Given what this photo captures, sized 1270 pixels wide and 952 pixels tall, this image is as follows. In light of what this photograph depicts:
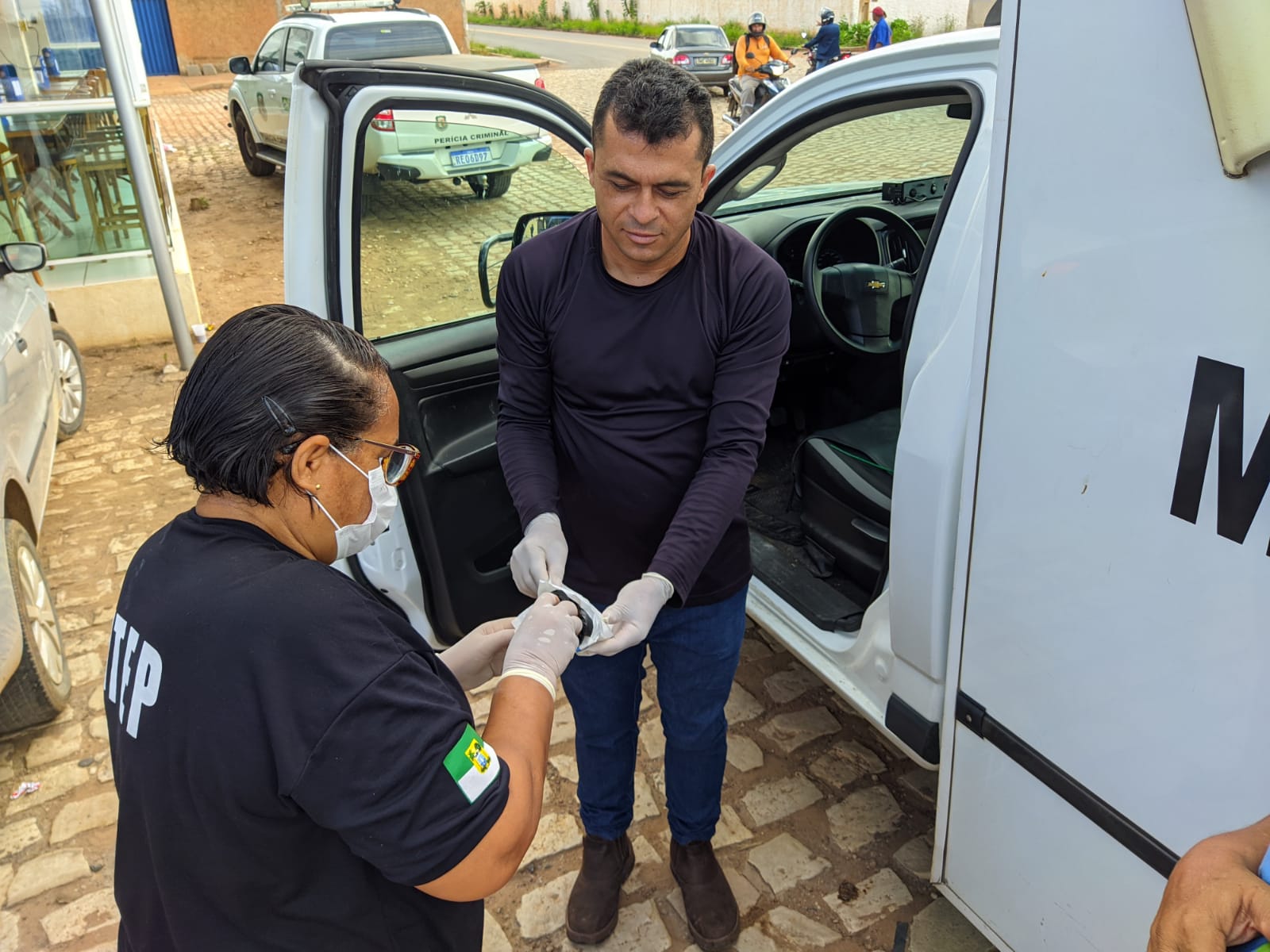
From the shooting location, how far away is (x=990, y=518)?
1.66m

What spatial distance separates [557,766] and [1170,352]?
2242mm

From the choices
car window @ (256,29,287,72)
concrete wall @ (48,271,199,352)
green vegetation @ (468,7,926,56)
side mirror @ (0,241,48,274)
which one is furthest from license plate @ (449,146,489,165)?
green vegetation @ (468,7,926,56)

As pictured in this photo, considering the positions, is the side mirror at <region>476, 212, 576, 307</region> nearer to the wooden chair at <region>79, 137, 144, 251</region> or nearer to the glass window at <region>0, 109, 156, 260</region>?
the glass window at <region>0, 109, 156, 260</region>

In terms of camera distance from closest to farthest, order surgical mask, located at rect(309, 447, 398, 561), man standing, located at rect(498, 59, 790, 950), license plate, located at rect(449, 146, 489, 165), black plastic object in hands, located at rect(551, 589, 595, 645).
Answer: surgical mask, located at rect(309, 447, 398, 561)
black plastic object in hands, located at rect(551, 589, 595, 645)
man standing, located at rect(498, 59, 790, 950)
license plate, located at rect(449, 146, 489, 165)

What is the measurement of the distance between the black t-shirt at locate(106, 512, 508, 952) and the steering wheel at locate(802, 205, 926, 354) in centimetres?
240

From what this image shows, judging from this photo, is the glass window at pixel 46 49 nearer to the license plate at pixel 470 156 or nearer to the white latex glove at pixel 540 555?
the license plate at pixel 470 156

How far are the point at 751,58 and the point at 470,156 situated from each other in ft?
45.6

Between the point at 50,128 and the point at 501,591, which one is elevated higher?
the point at 50,128

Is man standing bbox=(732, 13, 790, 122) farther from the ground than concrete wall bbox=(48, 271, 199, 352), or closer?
farther from the ground

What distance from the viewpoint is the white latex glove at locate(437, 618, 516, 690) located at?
168cm

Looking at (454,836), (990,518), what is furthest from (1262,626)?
(454,836)

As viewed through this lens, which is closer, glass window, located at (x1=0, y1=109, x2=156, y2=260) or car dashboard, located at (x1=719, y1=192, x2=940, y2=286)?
car dashboard, located at (x1=719, y1=192, x2=940, y2=286)

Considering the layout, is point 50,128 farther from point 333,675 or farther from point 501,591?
point 333,675

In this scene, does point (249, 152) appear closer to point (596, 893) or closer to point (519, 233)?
point (519, 233)
